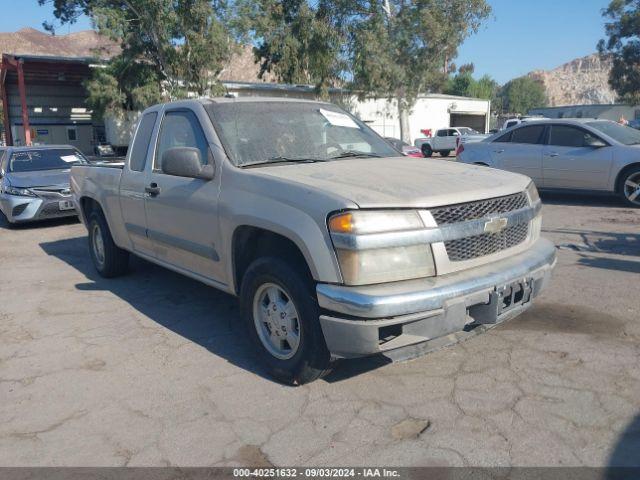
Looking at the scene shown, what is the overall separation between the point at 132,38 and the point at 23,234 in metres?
18.0

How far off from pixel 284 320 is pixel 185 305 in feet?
6.90

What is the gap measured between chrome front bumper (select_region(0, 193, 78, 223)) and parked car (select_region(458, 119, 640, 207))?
808 cm

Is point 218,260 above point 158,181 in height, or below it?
below

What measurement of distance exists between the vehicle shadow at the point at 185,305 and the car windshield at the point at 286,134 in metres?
1.42

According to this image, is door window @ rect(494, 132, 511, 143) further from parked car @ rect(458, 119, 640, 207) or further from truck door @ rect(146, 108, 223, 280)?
truck door @ rect(146, 108, 223, 280)

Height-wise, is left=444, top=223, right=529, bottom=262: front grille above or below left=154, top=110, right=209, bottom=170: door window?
below

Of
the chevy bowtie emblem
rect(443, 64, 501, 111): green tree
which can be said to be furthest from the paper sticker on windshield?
rect(443, 64, 501, 111): green tree

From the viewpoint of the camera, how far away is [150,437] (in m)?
3.15

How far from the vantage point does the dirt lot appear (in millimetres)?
2959

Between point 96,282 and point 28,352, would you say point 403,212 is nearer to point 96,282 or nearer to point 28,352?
point 28,352

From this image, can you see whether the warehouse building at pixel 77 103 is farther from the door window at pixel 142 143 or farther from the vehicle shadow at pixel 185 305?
the door window at pixel 142 143

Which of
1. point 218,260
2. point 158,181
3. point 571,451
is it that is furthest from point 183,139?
point 571,451

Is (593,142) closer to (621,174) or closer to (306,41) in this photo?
(621,174)

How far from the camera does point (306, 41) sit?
1201 inches
